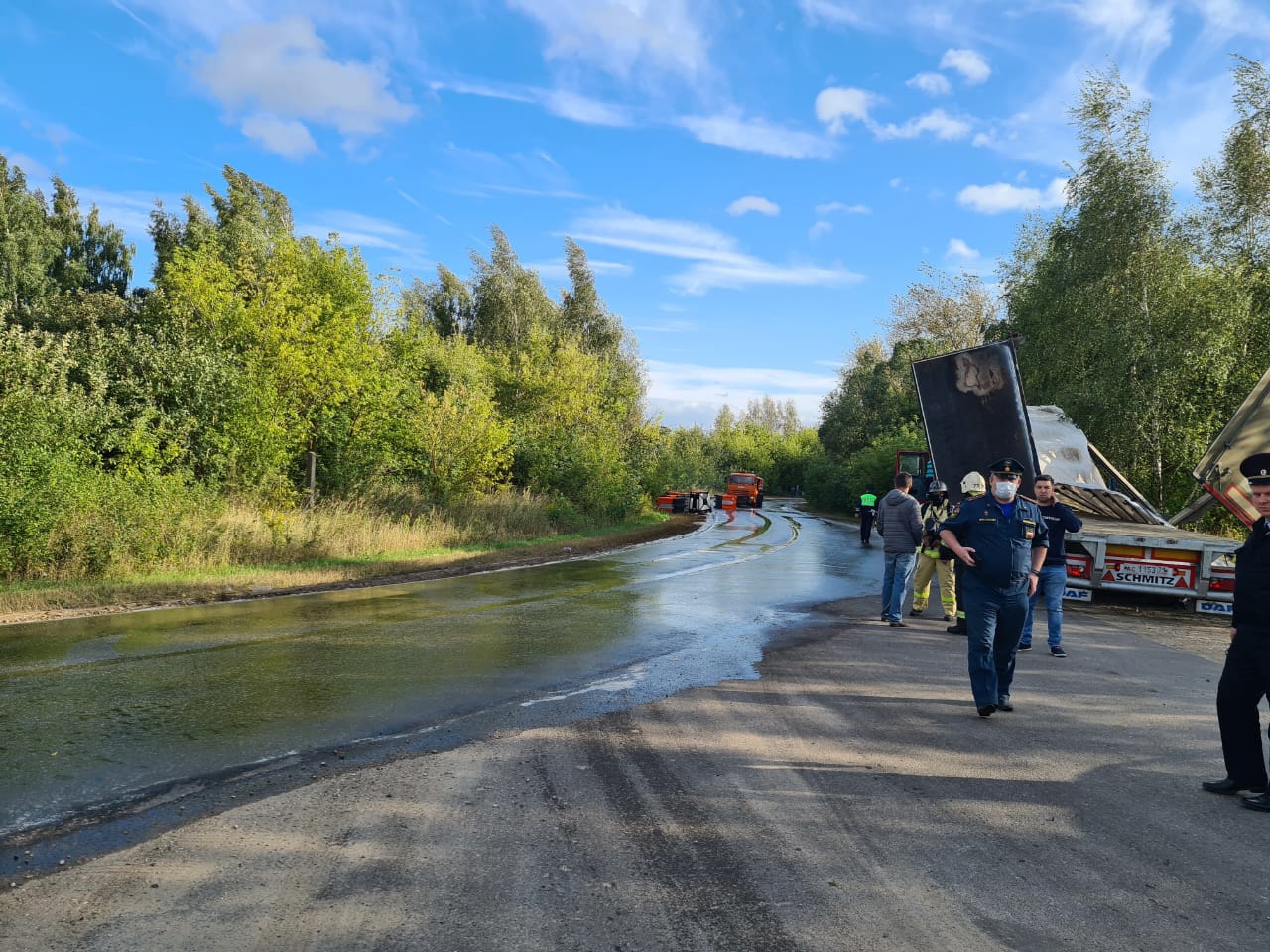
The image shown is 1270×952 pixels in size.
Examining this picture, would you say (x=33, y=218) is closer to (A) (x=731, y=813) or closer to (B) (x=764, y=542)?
(B) (x=764, y=542)

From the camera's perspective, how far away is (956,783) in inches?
192

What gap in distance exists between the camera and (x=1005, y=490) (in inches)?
259

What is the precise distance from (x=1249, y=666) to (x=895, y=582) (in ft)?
19.4

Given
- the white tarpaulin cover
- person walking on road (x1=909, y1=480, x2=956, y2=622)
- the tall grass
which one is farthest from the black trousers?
the white tarpaulin cover

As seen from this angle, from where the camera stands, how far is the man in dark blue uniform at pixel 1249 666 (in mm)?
4809

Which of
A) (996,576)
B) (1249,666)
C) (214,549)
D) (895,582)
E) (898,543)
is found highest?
(996,576)

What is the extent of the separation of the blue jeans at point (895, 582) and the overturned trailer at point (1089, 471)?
327 centimetres

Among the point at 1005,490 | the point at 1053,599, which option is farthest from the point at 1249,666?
the point at 1053,599

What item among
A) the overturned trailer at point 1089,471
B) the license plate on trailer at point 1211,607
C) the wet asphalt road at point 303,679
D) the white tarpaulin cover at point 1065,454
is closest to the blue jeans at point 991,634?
the wet asphalt road at point 303,679

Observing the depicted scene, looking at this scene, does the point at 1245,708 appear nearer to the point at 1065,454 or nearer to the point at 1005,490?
the point at 1005,490

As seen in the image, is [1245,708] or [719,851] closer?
[719,851]

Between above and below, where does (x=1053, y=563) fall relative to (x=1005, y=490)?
below

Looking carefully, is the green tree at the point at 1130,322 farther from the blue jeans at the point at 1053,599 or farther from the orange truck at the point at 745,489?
the orange truck at the point at 745,489

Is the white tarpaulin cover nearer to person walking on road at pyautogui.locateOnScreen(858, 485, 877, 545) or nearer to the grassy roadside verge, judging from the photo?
person walking on road at pyautogui.locateOnScreen(858, 485, 877, 545)
